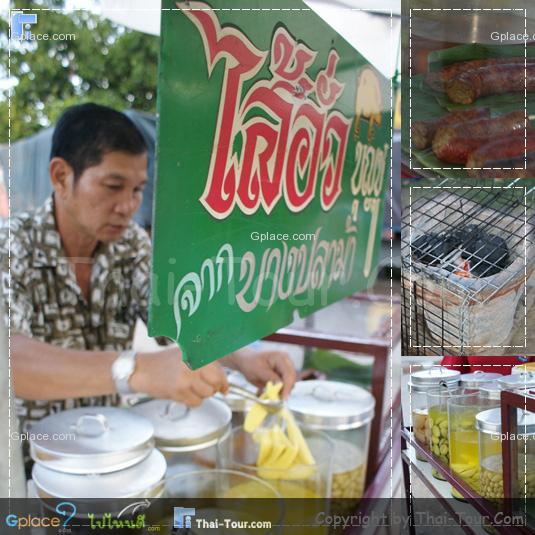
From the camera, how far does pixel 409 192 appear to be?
1.50 metres

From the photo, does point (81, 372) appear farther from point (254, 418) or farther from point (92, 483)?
point (254, 418)

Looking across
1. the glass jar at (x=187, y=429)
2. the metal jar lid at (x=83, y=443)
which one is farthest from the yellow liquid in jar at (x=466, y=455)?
the metal jar lid at (x=83, y=443)

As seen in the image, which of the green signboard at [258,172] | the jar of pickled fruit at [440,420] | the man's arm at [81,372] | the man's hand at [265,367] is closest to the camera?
the green signboard at [258,172]

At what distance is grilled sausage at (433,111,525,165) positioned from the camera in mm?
1453

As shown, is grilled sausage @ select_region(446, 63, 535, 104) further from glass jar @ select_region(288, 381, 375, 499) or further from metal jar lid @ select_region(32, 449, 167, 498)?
metal jar lid @ select_region(32, 449, 167, 498)

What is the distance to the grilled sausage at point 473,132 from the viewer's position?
145 cm

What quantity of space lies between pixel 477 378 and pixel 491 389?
0.04 meters

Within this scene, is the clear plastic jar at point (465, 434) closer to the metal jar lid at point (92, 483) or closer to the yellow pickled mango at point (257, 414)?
the yellow pickled mango at point (257, 414)

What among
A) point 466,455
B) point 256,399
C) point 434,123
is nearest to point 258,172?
point 434,123

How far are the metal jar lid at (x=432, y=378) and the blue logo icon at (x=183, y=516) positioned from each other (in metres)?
0.63

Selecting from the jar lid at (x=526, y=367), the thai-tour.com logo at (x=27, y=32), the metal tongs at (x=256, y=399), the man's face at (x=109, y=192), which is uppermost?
the thai-tour.com logo at (x=27, y=32)

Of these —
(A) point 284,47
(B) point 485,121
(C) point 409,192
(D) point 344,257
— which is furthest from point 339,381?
(A) point 284,47

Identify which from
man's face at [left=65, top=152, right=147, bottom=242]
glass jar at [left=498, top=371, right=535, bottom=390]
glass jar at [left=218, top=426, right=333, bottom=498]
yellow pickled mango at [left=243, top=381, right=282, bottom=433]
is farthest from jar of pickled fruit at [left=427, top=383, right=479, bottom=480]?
man's face at [left=65, top=152, right=147, bottom=242]

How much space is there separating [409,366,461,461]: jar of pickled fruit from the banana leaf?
492mm
